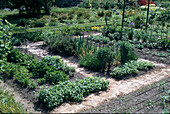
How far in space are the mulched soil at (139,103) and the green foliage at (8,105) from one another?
1360 millimetres

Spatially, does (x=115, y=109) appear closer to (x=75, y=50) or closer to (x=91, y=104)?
(x=91, y=104)

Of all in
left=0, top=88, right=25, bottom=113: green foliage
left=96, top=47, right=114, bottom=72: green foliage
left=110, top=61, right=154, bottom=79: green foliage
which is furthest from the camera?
left=96, top=47, right=114, bottom=72: green foliage

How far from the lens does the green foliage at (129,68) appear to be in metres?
5.78

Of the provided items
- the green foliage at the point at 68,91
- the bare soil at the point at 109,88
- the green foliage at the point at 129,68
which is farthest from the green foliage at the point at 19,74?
the green foliage at the point at 129,68

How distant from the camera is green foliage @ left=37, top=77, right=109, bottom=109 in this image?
426cm

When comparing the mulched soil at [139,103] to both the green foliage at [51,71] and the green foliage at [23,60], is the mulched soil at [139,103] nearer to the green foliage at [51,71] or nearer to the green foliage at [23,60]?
the green foliage at [51,71]

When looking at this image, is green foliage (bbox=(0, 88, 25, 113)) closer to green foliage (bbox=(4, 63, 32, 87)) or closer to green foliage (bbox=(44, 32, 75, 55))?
green foliage (bbox=(4, 63, 32, 87))

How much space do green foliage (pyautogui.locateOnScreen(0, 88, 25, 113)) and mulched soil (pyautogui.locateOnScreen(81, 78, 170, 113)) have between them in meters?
1.36

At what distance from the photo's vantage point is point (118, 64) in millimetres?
6664

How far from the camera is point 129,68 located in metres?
6.06

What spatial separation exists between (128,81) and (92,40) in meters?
4.46

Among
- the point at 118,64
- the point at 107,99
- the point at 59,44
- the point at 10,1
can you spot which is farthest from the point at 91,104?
the point at 10,1

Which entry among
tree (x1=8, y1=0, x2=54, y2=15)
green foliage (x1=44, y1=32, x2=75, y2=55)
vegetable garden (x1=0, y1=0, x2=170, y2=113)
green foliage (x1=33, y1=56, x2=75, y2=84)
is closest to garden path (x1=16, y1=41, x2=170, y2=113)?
vegetable garden (x1=0, y1=0, x2=170, y2=113)

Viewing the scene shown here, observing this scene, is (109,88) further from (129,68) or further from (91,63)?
(91,63)
